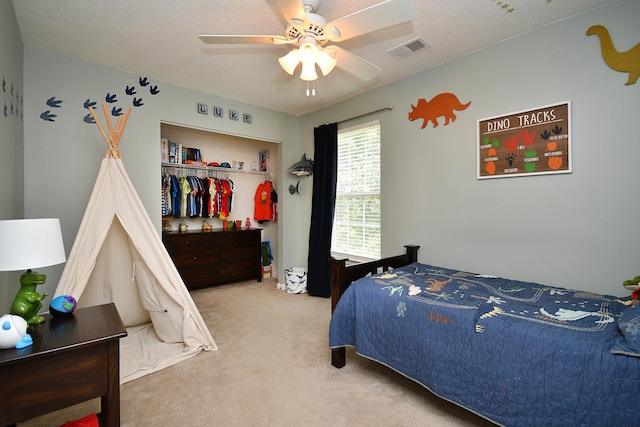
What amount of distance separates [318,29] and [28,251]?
6.02ft

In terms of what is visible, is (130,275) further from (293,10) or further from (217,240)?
(293,10)

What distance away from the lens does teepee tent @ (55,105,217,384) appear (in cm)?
229

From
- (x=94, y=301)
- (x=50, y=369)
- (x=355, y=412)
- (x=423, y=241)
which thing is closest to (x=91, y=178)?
(x=94, y=301)

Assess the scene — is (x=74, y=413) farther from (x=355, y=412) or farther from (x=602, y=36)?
(x=602, y=36)

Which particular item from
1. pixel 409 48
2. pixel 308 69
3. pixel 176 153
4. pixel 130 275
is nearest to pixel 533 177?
pixel 409 48

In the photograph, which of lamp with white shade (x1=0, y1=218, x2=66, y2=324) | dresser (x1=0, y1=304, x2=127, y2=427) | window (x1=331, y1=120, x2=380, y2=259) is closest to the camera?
dresser (x1=0, y1=304, x2=127, y2=427)

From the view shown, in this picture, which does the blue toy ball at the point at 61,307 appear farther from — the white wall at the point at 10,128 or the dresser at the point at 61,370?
the white wall at the point at 10,128

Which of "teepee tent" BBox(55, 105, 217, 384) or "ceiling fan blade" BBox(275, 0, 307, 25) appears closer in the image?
"ceiling fan blade" BBox(275, 0, 307, 25)

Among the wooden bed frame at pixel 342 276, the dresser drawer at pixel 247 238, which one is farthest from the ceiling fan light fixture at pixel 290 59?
the dresser drawer at pixel 247 238

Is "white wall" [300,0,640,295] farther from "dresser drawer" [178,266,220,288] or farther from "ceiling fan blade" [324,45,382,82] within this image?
"dresser drawer" [178,266,220,288]

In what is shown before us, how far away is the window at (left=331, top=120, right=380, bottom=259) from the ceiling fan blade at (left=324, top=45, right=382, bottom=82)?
126 cm

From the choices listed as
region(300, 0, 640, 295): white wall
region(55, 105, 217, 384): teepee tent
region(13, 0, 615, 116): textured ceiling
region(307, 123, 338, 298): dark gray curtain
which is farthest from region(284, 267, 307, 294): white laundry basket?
region(13, 0, 615, 116): textured ceiling

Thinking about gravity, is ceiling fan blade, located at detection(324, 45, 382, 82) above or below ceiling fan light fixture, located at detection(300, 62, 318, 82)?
above

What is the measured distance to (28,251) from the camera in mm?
1290
